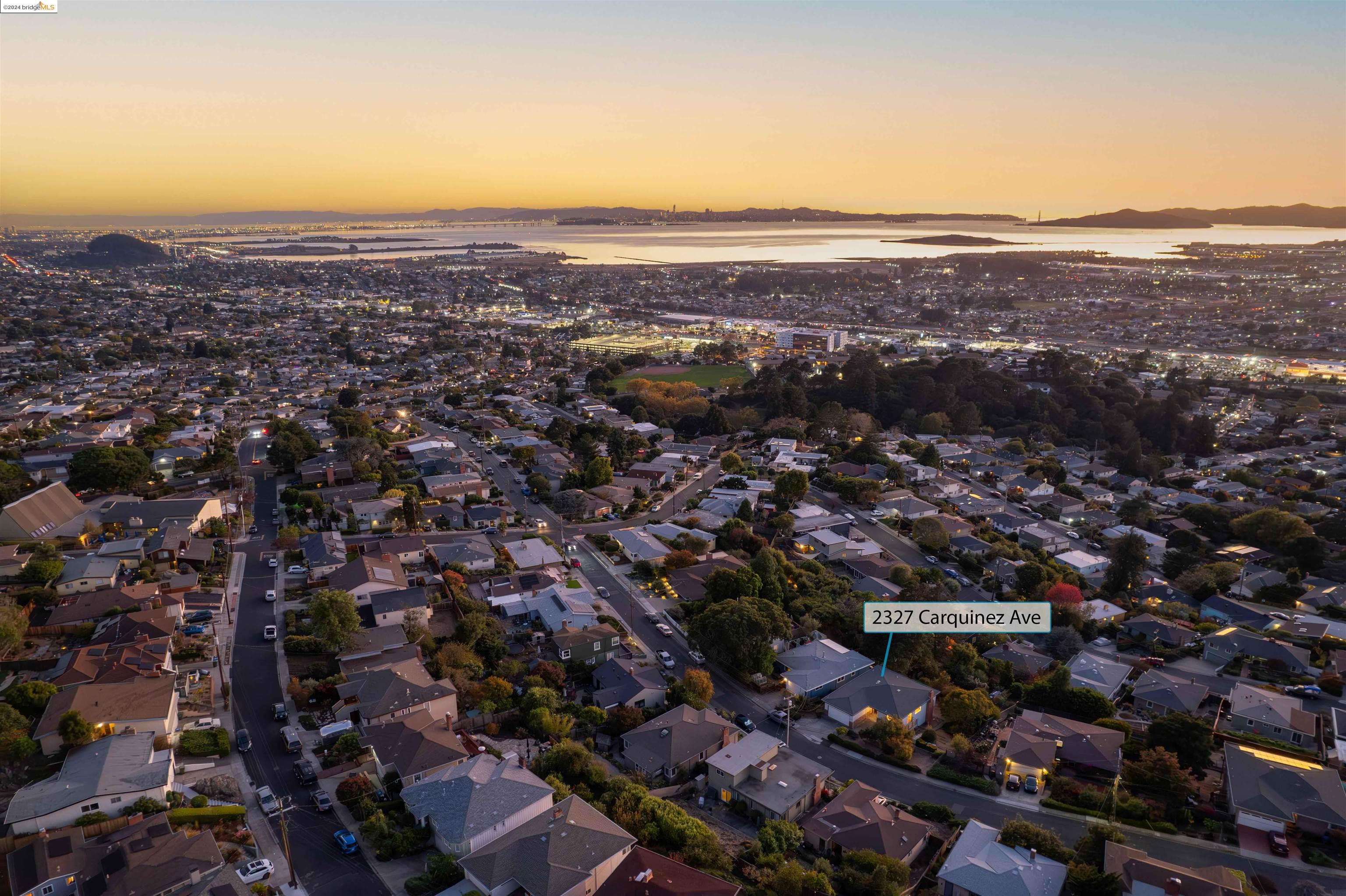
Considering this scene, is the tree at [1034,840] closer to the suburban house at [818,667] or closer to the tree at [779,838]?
the tree at [779,838]

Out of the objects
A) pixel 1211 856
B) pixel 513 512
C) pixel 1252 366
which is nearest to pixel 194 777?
pixel 513 512

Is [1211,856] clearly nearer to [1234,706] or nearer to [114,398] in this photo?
[1234,706]

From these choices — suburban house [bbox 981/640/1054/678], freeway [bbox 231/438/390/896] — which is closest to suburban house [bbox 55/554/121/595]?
freeway [bbox 231/438/390/896]

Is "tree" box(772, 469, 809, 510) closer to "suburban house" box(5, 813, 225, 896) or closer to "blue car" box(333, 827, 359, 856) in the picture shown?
"blue car" box(333, 827, 359, 856)

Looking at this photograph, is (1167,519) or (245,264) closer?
(1167,519)

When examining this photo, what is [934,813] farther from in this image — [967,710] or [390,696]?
[390,696]

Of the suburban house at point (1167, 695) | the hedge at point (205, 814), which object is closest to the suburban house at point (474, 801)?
the hedge at point (205, 814)

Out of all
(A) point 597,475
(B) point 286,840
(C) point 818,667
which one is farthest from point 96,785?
(A) point 597,475
